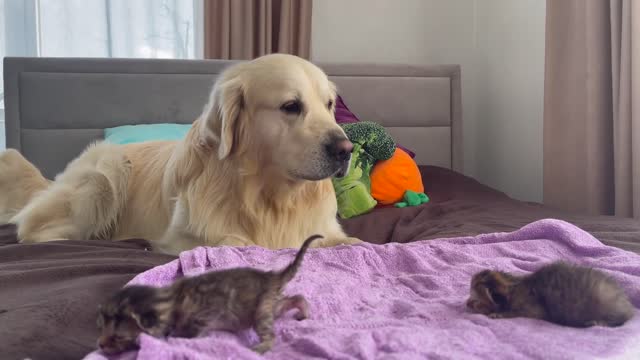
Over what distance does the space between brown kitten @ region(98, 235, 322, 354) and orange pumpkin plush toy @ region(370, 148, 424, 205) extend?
5.40 feet

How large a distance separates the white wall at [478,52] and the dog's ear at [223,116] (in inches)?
89.1

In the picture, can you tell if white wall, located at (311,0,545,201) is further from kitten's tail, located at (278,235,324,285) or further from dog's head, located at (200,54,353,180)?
kitten's tail, located at (278,235,324,285)

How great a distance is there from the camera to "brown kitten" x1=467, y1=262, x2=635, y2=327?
2.92 ft

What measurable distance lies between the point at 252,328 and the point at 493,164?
3.33 m

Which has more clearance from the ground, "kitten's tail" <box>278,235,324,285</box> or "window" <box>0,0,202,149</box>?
"window" <box>0,0,202,149</box>

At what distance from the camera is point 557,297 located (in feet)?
3.00

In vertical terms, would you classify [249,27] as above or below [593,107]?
above

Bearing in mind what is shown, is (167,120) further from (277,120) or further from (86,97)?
(277,120)

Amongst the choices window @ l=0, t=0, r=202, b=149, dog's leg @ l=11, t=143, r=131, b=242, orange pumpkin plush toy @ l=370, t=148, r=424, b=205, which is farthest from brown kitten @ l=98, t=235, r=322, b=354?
window @ l=0, t=0, r=202, b=149

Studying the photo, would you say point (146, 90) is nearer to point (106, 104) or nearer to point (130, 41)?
point (106, 104)

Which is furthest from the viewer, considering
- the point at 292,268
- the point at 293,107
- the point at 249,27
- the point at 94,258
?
the point at 249,27

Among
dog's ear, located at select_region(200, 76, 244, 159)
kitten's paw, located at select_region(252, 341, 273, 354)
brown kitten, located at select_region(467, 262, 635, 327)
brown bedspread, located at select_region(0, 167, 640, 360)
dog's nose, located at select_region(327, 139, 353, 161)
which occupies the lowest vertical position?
brown bedspread, located at select_region(0, 167, 640, 360)

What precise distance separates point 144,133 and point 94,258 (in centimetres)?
140

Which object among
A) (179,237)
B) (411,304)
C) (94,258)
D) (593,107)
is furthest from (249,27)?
(411,304)
